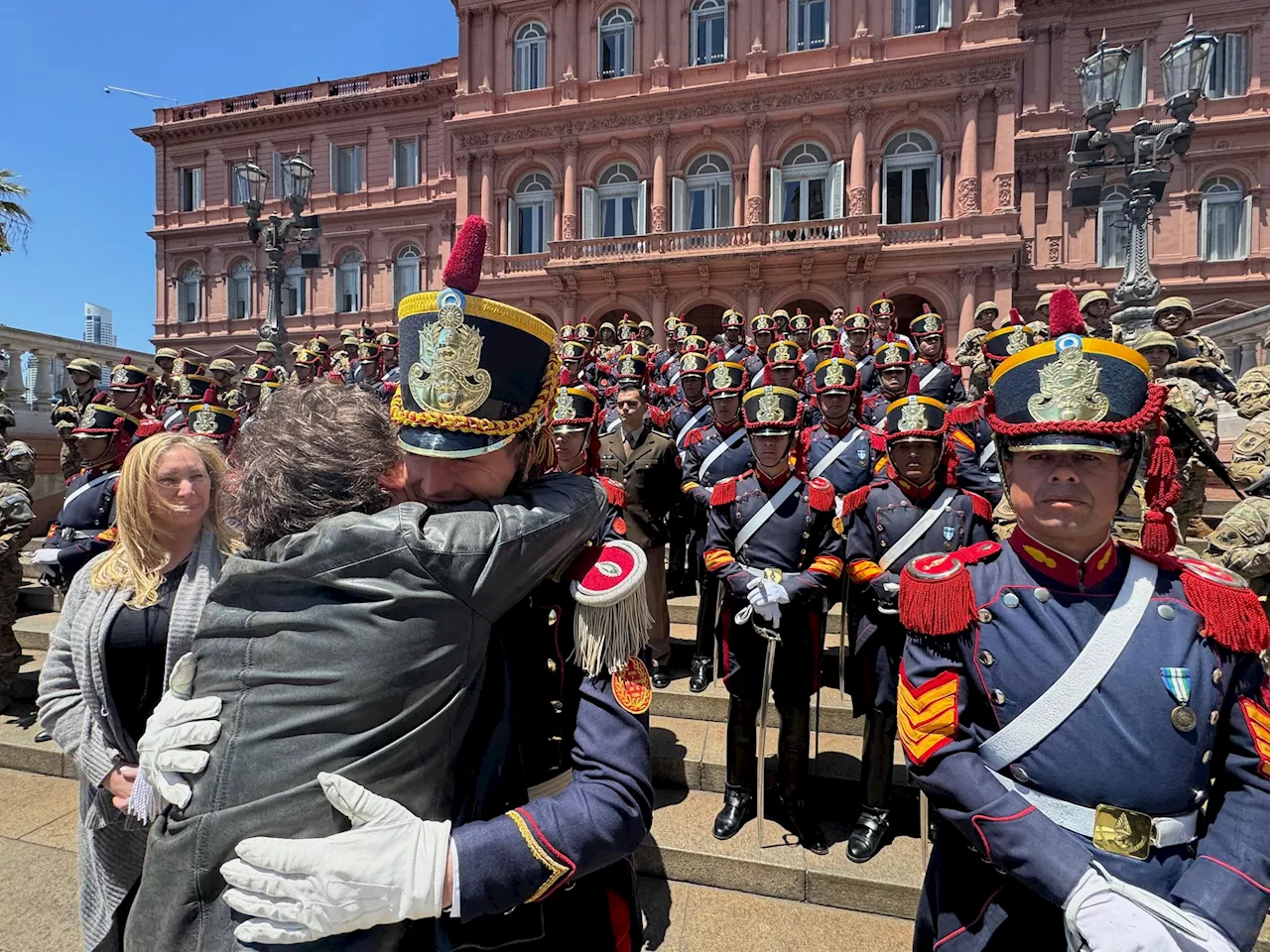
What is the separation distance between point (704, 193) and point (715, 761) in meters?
22.2

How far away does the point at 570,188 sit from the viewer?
A: 23297 mm

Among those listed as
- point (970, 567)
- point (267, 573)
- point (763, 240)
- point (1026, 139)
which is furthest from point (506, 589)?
point (1026, 139)

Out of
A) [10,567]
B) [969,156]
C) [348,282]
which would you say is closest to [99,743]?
[10,567]

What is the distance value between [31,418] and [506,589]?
16.9m

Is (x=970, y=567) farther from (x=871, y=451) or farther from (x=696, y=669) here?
(x=871, y=451)

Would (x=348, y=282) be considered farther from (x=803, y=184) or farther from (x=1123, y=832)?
(x=1123, y=832)

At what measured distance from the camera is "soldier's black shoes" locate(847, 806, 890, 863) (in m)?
3.38

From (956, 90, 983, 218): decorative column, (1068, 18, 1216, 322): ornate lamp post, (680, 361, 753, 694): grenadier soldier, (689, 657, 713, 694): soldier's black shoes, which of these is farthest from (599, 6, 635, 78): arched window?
(689, 657, 713, 694): soldier's black shoes

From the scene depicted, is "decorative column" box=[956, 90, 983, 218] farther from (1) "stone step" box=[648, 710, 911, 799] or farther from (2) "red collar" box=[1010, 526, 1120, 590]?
(2) "red collar" box=[1010, 526, 1120, 590]

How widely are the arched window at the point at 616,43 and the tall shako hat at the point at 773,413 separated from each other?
23406mm

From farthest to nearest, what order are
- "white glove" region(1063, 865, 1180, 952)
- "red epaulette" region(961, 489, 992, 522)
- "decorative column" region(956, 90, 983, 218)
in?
"decorative column" region(956, 90, 983, 218) < "red epaulette" region(961, 489, 992, 522) < "white glove" region(1063, 865, 1180, 952)

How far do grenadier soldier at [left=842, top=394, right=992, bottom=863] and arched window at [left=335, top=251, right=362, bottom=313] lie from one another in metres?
29.2

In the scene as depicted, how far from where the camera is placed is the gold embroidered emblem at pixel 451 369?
144 cm

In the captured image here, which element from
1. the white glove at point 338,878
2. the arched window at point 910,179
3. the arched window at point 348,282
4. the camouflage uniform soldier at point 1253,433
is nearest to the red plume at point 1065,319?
the white glove at point 338,878
